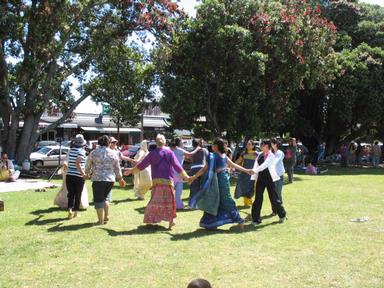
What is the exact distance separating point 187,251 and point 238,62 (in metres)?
13.9

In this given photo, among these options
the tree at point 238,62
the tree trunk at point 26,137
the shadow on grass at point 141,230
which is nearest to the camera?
the shadow on grass at point 141,230

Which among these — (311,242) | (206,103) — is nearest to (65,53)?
(206,103)

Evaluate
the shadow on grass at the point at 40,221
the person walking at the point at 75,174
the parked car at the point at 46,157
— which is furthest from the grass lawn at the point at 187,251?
the parked car at the point at 46,157

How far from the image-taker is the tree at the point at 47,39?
21.2 metres

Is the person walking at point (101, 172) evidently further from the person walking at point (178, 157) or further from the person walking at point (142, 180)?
the person walking at point (142, 180)

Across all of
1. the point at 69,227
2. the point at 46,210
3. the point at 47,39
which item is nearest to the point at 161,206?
the point at 69,227

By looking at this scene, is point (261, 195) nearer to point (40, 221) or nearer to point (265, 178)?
point (265, 178)

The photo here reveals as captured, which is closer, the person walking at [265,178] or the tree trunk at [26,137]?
the person walking at [265,178]

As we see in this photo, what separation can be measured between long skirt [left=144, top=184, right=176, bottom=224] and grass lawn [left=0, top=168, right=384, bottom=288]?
240 mm

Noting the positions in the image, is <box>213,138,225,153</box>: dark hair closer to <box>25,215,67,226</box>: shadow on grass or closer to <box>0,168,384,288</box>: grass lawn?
<box>0,168,384,288</box>: grass lawn

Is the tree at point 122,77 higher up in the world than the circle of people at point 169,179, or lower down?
higher up

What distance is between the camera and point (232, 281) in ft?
19.3

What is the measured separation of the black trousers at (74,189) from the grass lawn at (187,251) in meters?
0.38

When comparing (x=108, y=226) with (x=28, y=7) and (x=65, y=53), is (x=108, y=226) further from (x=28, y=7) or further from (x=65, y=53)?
(x=65, y=53)
